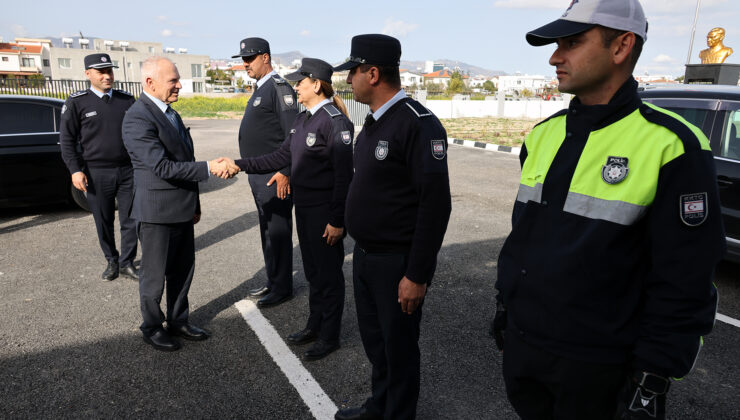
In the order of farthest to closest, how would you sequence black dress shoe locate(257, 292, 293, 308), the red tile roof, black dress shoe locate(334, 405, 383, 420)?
the red tile roof
black dress shoe locate(257, 292, 293, 308)
black dress shoe locate(334, 405, 383, 420)

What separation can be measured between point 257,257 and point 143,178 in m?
2.22

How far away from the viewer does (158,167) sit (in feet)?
10.3

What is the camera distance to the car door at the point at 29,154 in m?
6.17

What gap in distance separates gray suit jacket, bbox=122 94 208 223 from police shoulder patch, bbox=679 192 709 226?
283 cm

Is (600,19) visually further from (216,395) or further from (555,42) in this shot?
(216,395)

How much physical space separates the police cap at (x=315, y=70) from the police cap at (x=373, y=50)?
3.55ft

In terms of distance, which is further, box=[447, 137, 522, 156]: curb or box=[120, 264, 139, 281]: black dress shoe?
box=[447, 137, 522, 156]: curb

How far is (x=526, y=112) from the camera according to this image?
29.9m

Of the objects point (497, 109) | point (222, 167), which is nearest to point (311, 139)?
point (222, 167)

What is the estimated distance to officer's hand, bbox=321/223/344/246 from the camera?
3.12 m

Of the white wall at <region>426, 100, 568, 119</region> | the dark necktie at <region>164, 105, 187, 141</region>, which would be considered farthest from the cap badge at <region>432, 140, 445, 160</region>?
the white wall at <region>426, 100, 568, 119</region>

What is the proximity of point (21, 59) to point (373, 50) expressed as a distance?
109 m

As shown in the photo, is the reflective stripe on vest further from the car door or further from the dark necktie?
the car door

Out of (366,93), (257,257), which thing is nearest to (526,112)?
(257,257)
